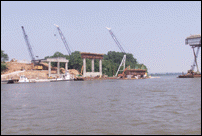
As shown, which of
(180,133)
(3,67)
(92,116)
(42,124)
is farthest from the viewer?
(3,67)

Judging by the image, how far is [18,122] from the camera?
19938 mm

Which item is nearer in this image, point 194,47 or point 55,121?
point 55,121

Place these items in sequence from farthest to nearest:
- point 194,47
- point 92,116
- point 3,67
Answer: point 194,47 < point 3,67 < point 92,116

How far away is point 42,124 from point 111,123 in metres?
5.36

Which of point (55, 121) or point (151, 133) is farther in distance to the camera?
point (55, 121)

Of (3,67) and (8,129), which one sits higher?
(3,67)

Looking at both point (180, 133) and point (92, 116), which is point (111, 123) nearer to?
point (92, 116)

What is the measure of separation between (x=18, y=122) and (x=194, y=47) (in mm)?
194651

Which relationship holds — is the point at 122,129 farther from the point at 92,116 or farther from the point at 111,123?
the point at 92,116

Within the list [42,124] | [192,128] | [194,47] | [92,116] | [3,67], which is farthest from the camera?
[194,47]

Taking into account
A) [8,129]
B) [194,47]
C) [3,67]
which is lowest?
[8,129]

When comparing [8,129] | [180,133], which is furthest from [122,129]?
[8,129]

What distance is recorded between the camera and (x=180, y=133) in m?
15.7

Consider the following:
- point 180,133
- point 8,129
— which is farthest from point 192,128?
point 8,129
